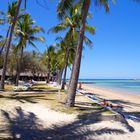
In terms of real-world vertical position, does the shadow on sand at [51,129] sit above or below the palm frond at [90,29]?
below

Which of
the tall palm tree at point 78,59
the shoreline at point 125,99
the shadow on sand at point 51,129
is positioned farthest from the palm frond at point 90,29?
the shadow on sand at point 51,129

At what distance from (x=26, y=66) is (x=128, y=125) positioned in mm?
47311

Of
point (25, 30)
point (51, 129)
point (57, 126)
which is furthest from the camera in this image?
point (25, 30)

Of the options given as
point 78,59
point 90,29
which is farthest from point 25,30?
point 78,59

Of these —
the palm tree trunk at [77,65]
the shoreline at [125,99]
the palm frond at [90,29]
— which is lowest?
the shoreline at [125,99]

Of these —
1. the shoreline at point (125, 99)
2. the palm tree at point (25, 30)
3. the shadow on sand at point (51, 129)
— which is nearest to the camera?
the shadow on sand at point (51, 129)

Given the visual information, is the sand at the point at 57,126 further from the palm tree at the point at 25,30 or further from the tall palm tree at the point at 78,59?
the palm tree at the point at 25,30

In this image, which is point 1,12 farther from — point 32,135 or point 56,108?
point 32,135

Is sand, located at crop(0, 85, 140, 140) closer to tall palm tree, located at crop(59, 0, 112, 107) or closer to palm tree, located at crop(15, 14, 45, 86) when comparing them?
tall palm tree, located at crop(59, 0, 112, 107)

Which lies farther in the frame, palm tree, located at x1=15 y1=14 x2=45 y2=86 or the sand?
palm tree, located at x1=15 y1=14 x2=45 y2=86

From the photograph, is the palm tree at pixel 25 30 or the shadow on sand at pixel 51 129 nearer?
the shadow on sand at pixel 51 129

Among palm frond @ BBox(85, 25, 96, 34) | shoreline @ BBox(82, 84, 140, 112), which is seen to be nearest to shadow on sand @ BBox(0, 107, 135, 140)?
shoreline @ BBox(82, 84, 140, 112)

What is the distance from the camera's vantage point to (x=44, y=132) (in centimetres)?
1029

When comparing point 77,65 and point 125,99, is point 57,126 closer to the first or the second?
point 77,65
